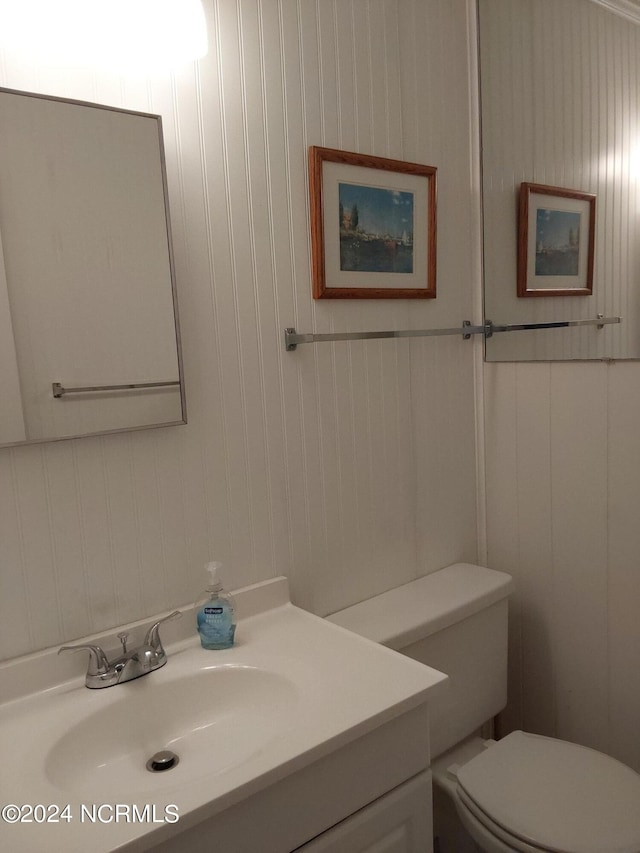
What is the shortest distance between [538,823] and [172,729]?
2.38ft

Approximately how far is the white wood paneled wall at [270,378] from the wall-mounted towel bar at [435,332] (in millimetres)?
27

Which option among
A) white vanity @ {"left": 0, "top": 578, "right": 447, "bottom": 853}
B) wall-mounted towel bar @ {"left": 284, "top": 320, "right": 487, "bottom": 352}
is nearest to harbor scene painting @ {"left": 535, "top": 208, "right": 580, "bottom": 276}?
wall-mounted towel bar @ {"left": 284, "top": 320, "right": 487, "bottom": 352}

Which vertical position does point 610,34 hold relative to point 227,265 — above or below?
above

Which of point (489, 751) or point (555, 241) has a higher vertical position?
point (555, 241)

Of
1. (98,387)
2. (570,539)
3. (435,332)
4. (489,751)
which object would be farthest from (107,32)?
(489,751)

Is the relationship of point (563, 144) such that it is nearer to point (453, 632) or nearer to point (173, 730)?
point (453, 632)

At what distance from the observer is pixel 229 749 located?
1.12 metres

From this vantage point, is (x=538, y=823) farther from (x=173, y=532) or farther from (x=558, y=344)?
(x=558, y=344)

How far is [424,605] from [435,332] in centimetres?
69

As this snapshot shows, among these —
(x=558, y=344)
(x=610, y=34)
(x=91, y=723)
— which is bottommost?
(x=91, y=723)

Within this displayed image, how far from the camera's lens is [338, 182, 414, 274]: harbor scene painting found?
1537 millimetres

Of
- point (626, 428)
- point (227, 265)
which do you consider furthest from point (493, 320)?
point (227, 265)

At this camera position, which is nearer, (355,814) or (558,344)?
(355,814)

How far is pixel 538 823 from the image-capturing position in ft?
4.26
